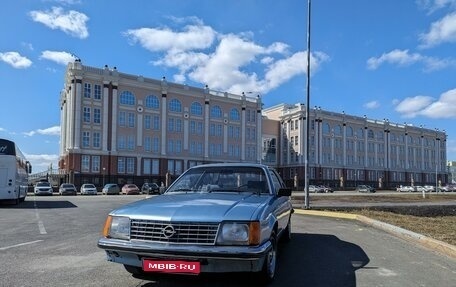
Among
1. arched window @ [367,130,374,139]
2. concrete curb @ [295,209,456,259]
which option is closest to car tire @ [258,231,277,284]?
concrete curb @ [295,209,456,259]

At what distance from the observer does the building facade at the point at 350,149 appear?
10331cm

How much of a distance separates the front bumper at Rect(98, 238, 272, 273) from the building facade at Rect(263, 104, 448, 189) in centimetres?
9099

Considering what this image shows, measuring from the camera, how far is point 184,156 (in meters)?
82.9

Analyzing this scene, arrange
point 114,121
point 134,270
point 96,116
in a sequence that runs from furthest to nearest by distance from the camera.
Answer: point 114,121
point 96,116
point 134,270

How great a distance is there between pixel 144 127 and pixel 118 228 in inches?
2906

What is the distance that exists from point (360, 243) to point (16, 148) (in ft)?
69.7

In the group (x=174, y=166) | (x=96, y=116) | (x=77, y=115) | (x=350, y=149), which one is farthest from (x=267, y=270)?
(x=350, y=149)

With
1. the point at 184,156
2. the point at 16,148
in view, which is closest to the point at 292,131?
the point at 184,156

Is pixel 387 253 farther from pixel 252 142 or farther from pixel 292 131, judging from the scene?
pixel 292 131

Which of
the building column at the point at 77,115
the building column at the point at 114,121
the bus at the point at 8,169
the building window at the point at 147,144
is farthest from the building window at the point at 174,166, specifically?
the bus at the point at 8,169

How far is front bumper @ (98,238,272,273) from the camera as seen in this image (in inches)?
209

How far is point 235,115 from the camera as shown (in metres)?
90.4

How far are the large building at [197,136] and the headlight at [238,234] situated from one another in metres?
42.8

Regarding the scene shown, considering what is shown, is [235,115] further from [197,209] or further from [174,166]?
[197,209]
